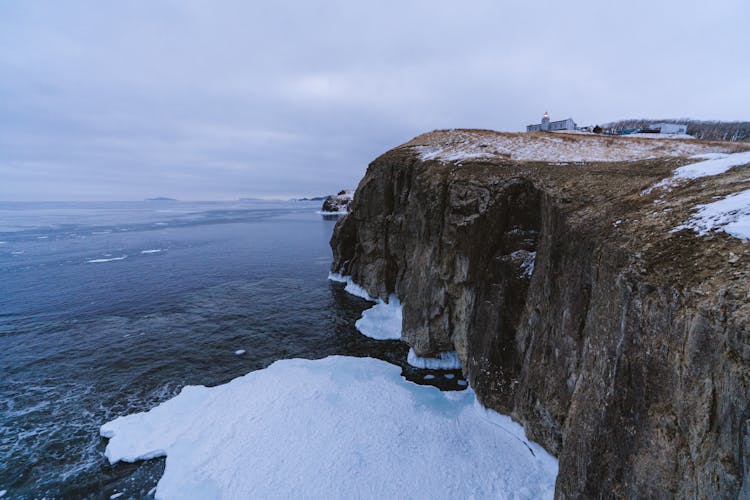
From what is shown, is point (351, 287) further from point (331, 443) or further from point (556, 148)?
point (556, 148)

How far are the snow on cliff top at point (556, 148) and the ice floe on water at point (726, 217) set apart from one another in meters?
13.7

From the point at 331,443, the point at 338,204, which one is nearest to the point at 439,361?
the point at 331,443

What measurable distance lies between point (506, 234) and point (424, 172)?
1047cm

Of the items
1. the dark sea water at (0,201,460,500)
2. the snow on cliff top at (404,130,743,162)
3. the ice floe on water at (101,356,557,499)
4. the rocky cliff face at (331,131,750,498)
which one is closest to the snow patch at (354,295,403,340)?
the dark sea water at (0,201,460,500)

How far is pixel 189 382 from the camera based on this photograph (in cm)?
2075

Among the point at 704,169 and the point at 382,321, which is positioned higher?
the point at 704,169

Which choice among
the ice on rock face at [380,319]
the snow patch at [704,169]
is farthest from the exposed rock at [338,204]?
the snow patch at [704,169]

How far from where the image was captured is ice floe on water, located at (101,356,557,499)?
1285 centimetres

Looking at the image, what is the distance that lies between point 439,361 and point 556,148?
746 inches

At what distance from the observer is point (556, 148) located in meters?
24.5

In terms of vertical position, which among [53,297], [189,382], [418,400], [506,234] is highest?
[506,234]

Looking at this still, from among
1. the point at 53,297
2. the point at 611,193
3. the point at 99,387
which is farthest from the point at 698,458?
the point at 53,297

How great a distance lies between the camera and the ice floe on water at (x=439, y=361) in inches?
891

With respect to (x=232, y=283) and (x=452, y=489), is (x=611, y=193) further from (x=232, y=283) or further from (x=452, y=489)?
(x=232, y=283)
